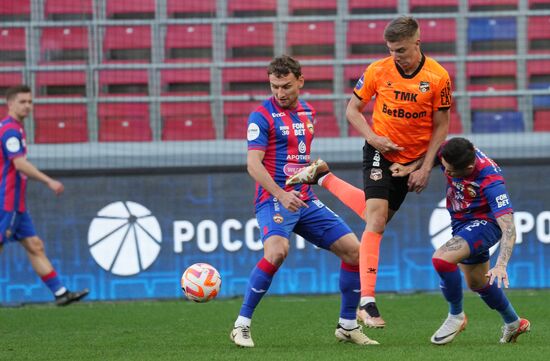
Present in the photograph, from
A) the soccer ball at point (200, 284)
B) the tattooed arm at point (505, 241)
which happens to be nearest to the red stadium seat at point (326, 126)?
the soccer ball at point (200, 284)

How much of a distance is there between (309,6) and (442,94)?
748 centimetres

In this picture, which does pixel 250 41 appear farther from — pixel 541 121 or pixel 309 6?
pixel 541 121

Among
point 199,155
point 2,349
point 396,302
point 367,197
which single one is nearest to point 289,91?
point 367,197

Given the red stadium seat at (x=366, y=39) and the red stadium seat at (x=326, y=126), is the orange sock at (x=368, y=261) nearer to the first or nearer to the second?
the red stadium seat at (x=326, y=126)

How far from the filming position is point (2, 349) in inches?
289

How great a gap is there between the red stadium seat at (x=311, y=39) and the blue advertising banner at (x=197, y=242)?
10.1 feet

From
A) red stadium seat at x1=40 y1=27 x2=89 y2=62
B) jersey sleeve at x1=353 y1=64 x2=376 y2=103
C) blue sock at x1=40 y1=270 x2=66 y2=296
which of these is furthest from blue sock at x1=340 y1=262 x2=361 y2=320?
red stadium seat at x1=40 y1=27 x2=89 y2=62

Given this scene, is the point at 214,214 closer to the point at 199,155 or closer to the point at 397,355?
the point at 199,155

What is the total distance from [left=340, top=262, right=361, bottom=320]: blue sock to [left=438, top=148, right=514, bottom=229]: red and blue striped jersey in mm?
811

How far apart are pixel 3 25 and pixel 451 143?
8343 mm

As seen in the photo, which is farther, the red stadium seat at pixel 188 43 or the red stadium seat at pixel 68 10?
the red stadium seat at pixel 188 43

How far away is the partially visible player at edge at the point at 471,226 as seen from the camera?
6473mm

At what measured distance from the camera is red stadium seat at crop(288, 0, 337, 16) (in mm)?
14320

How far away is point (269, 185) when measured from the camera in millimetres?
7047
